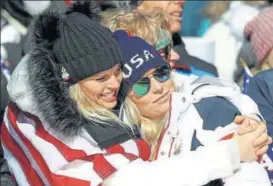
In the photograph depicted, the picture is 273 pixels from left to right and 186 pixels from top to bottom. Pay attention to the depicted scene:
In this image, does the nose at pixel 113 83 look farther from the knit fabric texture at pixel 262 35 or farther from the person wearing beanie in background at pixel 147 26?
the knit fabric texture at pixel 262 35

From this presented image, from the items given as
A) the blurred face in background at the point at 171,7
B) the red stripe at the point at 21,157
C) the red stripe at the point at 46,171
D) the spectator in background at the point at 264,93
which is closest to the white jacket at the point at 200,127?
the spectator in background at the point at 264,93

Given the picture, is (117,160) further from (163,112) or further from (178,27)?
(178,27)

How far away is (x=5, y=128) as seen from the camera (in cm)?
246

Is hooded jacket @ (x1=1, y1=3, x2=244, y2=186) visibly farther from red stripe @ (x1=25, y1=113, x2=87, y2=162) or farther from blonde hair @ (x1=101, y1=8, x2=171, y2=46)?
blonde hair @ (x1=101, y1=8, x2=171, y2=46)

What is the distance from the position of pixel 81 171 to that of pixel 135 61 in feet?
1.43

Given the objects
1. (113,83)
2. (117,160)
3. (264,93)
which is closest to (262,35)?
(264,93)

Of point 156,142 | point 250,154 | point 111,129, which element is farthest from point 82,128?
point 250,154

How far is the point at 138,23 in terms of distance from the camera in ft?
8.63

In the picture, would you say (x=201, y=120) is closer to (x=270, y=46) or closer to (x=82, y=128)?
(x=82, y=128)

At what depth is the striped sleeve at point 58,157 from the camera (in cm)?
216

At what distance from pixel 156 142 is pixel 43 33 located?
54 centimetres

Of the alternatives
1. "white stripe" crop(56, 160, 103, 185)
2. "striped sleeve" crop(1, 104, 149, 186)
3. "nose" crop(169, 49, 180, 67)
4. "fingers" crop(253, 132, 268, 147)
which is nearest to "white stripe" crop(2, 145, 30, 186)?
"striped sleeve" crop(1, 104, 149, 186)

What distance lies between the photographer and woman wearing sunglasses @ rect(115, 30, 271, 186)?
2246 mm

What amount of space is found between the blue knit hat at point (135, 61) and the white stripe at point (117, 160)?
10.5 inches
